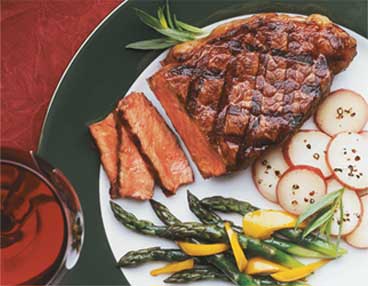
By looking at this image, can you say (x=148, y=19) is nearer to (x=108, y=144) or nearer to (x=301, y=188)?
(x=108, y=144)

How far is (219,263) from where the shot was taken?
14.1 ft

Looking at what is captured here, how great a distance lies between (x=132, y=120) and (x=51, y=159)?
1.19 feet

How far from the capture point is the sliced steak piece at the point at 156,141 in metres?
4.32

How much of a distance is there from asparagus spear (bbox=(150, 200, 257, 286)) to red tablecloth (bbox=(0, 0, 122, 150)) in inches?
23.9

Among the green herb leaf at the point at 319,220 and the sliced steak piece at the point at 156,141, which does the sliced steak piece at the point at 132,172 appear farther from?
the green herb leaf at the point at 319,220

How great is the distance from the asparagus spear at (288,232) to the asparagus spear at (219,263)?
0.50 ft

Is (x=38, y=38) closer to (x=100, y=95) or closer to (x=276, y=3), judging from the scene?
(x=100, y=95)

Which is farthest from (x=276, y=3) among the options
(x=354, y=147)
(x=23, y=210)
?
(x=23, y=210)

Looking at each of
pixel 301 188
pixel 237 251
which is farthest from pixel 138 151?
pixel 301 188

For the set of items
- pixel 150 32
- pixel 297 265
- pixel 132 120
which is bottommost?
pixel 297 265

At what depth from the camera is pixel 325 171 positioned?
14.2 ft

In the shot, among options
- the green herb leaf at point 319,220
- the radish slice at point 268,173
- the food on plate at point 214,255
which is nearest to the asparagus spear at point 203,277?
the food on plate at point 214,255

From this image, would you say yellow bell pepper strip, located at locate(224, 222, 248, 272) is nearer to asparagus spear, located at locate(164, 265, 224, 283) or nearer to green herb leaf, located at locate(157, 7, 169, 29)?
asparagus spear, located at locate(164, 265, 224, 283)

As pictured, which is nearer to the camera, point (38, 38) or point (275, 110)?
point (275, 110)
